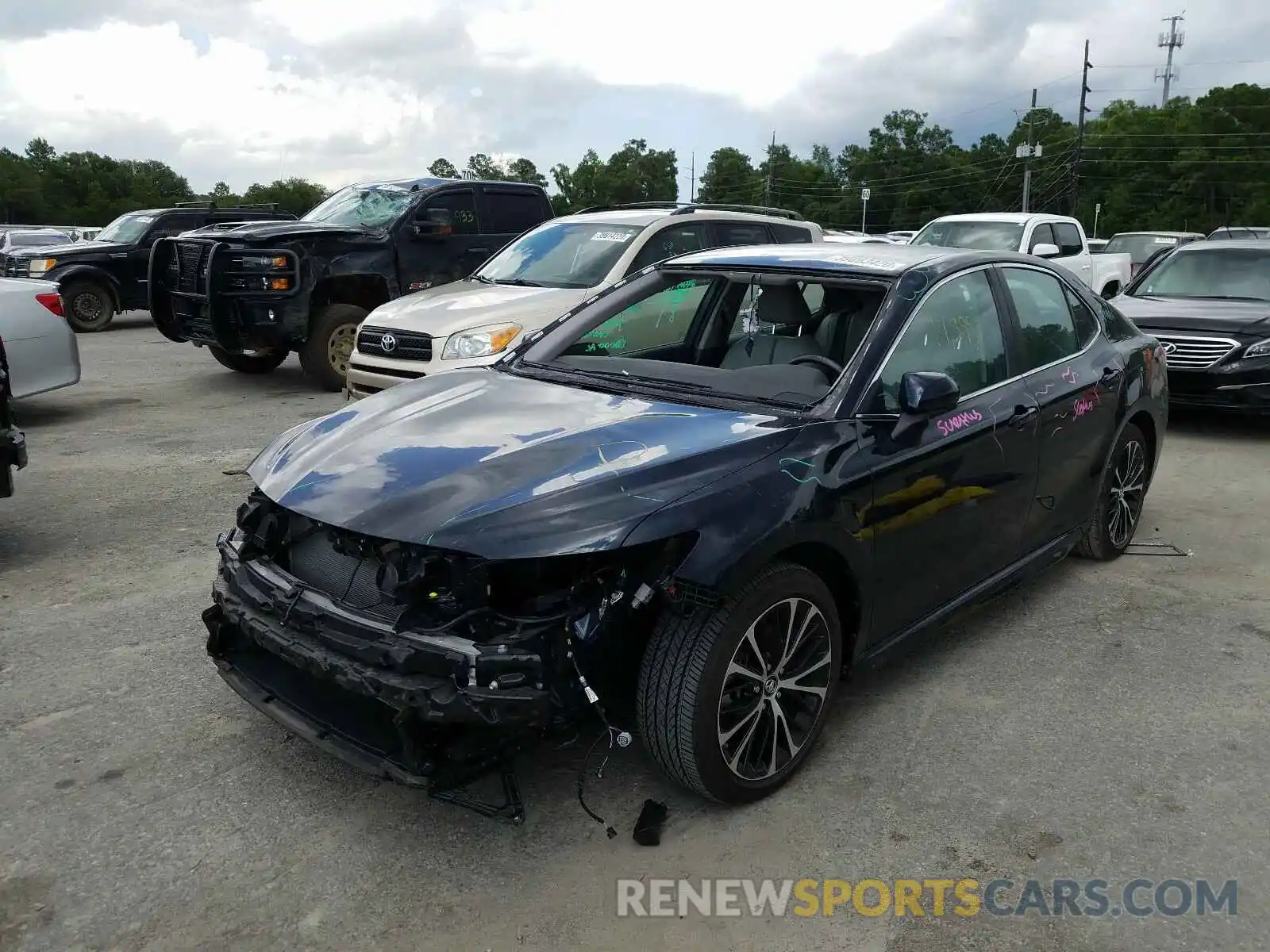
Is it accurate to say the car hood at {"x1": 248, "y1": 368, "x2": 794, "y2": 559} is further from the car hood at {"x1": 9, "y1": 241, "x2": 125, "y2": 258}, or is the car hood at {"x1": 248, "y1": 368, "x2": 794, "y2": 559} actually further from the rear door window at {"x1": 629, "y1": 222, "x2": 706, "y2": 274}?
the car hood at {"x1": 9, "y1": 241, "x2": 125, "y2": 258}

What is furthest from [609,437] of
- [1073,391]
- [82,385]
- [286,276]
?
[82,385]

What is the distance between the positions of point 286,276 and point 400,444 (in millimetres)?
7264

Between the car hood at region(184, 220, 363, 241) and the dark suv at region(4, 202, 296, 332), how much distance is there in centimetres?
491

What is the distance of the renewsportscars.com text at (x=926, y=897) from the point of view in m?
2.78

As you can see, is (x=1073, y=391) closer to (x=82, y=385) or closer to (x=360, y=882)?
(x=360, y=882)

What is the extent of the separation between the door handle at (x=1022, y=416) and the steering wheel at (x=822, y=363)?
0.84 m

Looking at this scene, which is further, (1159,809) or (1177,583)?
(1177,583)

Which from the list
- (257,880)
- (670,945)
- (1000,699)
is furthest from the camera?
(1000,699)

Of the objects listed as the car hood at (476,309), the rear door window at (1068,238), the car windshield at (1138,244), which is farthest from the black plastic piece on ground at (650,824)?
the car windshield at (1138,244)

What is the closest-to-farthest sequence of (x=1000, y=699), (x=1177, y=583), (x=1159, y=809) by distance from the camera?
1. (x=1159, y=809)
2. (x=1000, y=699)
3. (x=1177, y=583)

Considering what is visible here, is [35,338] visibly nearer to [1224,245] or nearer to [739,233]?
[739,233]

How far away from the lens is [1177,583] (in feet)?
17.2

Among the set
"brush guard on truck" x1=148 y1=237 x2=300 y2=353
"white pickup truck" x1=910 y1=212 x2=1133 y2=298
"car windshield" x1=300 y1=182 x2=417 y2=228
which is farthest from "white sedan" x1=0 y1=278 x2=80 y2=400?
"white pickup truck" x1=910 y1=212 x2=1133 y2=298

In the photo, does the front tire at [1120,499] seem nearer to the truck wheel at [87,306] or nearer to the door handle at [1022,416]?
the door handle at [1022,416]
